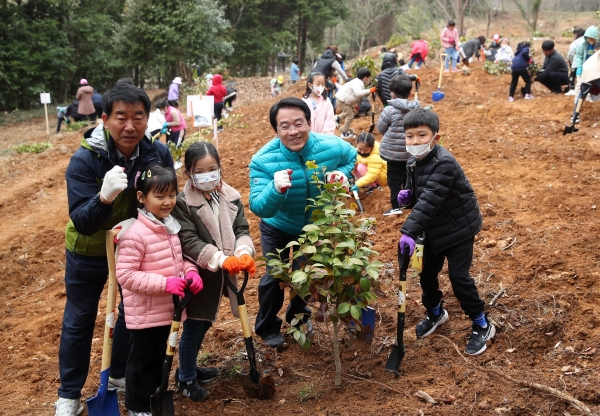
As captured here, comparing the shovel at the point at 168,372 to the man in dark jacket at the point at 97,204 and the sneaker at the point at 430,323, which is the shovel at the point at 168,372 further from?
the sneaker at the point at 430,323

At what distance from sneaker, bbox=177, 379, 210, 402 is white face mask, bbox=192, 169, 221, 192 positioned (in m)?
1.22

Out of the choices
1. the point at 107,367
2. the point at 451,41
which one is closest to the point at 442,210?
the point at 107,367

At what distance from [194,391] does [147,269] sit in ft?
2.99

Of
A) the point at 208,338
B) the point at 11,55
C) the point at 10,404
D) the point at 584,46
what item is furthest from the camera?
the point at 11,55

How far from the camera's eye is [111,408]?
10.5 feet

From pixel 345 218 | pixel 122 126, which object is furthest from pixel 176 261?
pixel 345 218

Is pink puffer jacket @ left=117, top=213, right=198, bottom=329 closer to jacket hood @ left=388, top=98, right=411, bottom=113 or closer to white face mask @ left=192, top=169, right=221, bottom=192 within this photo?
white face mask @ left=192, top=169, right=221, bottom=192

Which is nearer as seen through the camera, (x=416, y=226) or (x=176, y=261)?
(x=176, y=261)

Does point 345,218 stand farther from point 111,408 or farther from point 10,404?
point 10,404

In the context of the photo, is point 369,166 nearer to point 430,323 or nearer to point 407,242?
point 430,323

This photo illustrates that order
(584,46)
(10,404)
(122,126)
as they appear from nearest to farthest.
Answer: (122,126)
(10,404)
(584,46)

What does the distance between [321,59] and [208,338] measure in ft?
27.1

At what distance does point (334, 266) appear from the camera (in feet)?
9.95

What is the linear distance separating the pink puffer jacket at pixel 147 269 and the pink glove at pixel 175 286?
3 centimetres
